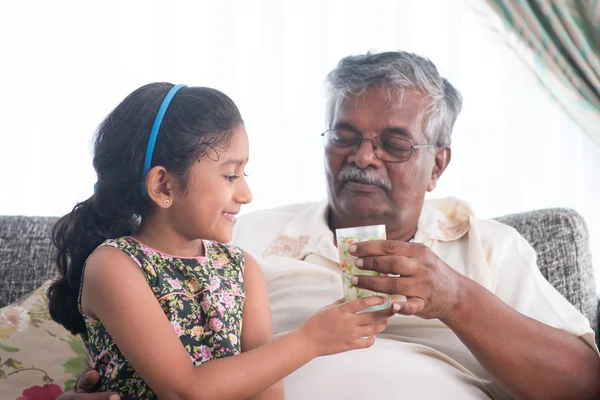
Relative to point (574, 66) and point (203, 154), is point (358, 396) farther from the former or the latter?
point (574, 66)

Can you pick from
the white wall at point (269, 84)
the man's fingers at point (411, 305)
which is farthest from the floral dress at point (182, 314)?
the white wall at point (269, 84)

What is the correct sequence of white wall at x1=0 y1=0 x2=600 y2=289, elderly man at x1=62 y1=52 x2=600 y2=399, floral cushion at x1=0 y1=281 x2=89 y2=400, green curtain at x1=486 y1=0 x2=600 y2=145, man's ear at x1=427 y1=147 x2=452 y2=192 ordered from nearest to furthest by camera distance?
elderly man at x1=62 y1=52 x2=600 y2=399, floral cushion at x1=0 y1=281 x2=89 y2=400, man's ear at x1=427 y1=147 x2=452 y2=192, green curtain at x1=486 y1=0 x2=600 y2=145, white wall at x1=0 y1=0 x2=600 y2=289

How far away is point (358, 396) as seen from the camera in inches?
67.9

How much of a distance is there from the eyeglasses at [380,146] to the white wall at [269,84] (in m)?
1.42

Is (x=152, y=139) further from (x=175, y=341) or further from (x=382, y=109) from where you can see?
(x=382, y=109)

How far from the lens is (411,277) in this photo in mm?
1605

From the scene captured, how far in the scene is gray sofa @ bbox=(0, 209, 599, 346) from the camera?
2.39 meters

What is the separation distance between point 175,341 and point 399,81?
3.87ft

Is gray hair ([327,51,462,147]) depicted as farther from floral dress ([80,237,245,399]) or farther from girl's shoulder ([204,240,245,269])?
floral dress ([80,237,245,399])

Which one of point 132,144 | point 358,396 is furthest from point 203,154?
point 358,396

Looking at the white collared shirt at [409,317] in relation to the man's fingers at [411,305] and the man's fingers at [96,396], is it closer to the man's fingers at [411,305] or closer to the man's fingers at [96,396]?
the man's fingers at [411,305]

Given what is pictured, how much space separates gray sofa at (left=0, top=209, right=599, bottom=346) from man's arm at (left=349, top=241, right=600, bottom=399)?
53cm

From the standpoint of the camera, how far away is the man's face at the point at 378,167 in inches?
84.3

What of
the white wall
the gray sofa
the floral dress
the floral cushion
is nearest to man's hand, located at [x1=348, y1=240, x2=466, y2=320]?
the floral dress
